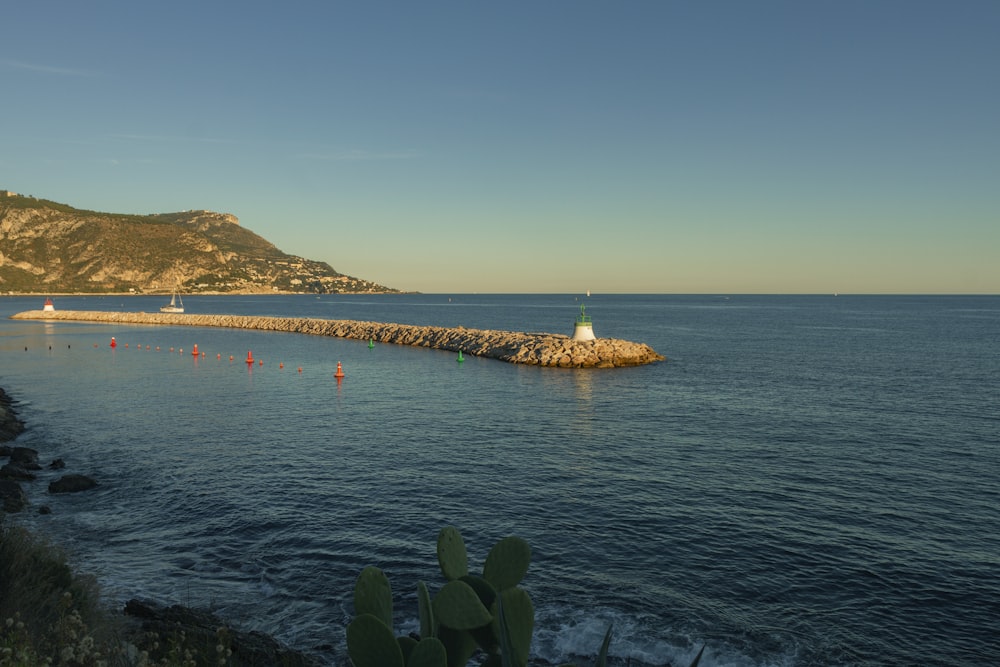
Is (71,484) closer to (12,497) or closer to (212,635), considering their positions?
(12,497)

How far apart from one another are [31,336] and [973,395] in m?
101

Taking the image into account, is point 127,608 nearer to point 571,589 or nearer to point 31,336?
point 571,589

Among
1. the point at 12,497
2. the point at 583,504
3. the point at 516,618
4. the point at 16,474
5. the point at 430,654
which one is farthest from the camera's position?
the point at 16,474

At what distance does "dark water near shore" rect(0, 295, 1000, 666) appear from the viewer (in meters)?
13.3

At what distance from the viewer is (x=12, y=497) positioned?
20.4 metres

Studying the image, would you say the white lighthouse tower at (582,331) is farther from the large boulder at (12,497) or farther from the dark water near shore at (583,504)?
the large boulder at (12,497)

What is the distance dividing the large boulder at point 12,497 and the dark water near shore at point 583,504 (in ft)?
3.17

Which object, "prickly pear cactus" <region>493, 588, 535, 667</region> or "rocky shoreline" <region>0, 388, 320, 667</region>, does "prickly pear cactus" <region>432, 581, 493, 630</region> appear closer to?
"prickly pear cactus" <region>493, 588, 535, 667</region>

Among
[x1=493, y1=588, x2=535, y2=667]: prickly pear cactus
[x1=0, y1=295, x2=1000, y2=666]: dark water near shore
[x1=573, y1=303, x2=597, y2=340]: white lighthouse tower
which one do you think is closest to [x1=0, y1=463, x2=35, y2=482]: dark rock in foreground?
[x1=0, y1=295, x2=1000, y2=666]: dark water near shore

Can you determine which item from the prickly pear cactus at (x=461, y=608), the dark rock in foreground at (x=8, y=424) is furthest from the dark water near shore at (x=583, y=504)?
the prickly pear cactus at (x=461, y=608)

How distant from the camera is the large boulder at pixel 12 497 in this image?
64.5 feet

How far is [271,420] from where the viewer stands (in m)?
33.2

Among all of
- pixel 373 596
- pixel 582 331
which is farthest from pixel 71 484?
pixel 582 331

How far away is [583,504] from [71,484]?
55.5 ft
